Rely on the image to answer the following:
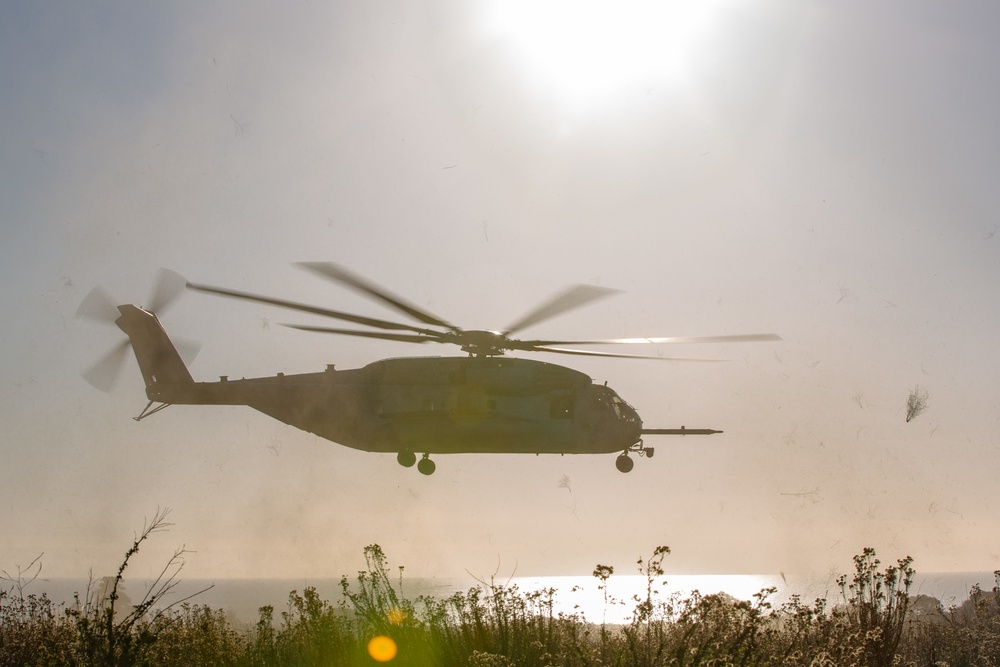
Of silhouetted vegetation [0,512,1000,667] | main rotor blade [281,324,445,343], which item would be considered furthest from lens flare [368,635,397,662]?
main rotor blade [281,324,445,343]

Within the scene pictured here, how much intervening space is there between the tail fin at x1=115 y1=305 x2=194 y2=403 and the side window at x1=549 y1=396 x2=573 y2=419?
28.6 ft

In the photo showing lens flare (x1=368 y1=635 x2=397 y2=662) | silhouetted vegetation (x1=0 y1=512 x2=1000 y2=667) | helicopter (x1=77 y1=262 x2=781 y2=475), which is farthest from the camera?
helicopter (x1=77 y1=262 x2=781 y2=475)

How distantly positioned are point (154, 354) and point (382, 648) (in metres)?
13.2

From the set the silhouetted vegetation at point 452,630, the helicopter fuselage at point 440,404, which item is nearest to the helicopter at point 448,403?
the helicopter fuselage at point 440,404

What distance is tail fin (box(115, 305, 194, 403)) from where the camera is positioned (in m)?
19.6

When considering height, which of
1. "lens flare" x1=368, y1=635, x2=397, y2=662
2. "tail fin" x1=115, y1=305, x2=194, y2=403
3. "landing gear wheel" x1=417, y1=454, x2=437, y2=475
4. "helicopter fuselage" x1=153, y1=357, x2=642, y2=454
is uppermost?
"tail fin" x1=115, y1=305, x2=194, y2=403

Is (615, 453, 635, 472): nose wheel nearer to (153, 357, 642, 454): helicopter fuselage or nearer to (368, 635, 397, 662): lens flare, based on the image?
(153, 357, 642, 454): helicopter fuselage

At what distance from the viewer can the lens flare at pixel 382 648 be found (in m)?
9.51

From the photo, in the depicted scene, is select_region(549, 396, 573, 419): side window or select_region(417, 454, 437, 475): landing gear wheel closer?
select_region(417, 454, 437, 475): landing gear wheel

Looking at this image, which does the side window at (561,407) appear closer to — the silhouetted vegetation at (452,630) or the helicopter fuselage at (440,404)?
the helicopter fuselage at (440,404)

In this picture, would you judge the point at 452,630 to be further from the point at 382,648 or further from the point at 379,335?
the point at 379,335

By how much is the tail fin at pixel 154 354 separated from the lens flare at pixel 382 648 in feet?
38.3

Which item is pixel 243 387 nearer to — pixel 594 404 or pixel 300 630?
pixel 594 404

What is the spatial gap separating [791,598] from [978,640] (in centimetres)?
362
